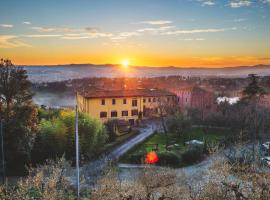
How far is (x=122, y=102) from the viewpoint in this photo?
46938mm

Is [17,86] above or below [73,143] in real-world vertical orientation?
above

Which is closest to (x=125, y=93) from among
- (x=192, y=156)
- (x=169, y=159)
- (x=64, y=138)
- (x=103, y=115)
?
(x=103, y=115)

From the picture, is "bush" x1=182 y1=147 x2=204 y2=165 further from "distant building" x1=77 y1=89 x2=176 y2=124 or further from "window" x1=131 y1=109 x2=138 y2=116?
"window" x1=131 y1=109 x2=138 y2=116

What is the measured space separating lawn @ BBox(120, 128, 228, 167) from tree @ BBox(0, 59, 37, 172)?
7221 mm

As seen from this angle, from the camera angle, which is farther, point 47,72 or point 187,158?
point 47,72

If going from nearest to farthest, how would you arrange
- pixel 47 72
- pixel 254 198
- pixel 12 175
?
1. pixel 254 198
2. pixel 12 175
3. pixel 47 72

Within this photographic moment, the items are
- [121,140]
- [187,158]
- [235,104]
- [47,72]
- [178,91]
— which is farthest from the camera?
[47,72]

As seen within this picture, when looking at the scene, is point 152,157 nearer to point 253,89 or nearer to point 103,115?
point 103,115

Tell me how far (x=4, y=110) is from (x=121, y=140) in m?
11.3

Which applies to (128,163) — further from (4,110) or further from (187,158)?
(4,110)

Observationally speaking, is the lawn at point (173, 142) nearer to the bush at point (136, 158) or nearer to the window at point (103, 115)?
the bush at point (136, 158)

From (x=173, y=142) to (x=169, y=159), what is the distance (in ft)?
22.3

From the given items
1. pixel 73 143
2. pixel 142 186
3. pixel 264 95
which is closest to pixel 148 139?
pixel 73 143

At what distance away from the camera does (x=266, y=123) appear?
3644 centimetres
